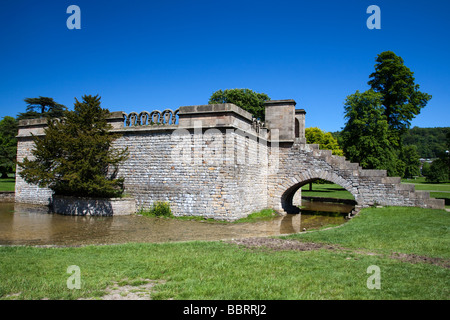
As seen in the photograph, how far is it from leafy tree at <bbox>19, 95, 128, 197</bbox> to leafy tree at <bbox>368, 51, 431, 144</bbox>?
2471cm

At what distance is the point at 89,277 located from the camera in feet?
17.0

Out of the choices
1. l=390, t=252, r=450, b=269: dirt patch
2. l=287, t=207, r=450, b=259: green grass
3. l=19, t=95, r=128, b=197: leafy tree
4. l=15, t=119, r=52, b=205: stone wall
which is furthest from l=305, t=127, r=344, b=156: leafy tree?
l=390, t=252, r=450, b=269: dirt patch

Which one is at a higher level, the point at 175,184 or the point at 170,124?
the point at 170,124

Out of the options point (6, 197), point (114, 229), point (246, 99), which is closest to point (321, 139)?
point (246, 99)

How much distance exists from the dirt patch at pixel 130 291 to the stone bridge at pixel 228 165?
8.57 m

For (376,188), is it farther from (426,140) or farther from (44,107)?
(426,140)

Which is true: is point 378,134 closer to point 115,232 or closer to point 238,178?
point 238,178

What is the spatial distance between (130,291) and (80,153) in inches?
438

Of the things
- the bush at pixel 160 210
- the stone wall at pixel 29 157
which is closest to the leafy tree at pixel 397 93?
the bush at pixel 160 210

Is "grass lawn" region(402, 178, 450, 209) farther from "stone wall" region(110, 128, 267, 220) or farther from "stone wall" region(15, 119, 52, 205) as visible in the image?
"stone wall" region(15, 119, 52, 205)

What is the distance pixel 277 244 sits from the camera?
8109 mm

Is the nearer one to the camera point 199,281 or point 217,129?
point 199,281

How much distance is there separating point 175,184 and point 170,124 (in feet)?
9.22
